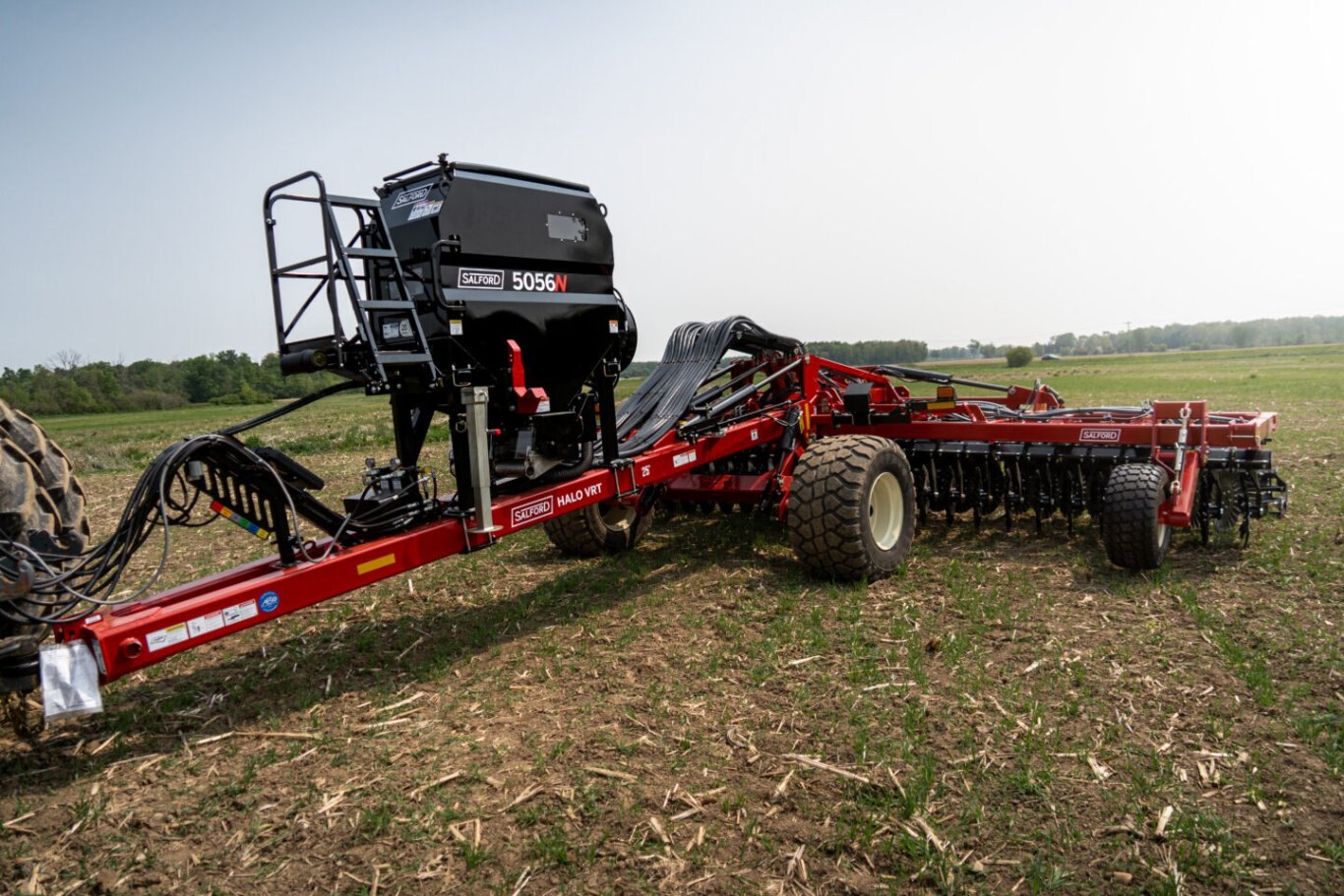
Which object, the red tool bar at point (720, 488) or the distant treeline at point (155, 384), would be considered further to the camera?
the distant treeline at point (155, 384)

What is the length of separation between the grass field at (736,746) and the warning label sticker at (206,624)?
638mm

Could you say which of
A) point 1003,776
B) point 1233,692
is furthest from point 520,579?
point 1233,692

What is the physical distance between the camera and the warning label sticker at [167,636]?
346 cm

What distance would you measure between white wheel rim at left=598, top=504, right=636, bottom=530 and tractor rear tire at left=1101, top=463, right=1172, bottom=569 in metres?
3.59

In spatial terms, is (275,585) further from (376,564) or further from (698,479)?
(698,479)

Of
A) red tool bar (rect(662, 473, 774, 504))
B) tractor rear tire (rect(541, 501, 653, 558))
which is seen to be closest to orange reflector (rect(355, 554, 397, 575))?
tractor rear tire (rect(541, 501, 653, 558))

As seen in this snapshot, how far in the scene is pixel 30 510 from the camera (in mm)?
3660

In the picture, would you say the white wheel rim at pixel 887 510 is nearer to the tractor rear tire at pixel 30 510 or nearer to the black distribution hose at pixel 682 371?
the black distribution hose at pixel 682 371

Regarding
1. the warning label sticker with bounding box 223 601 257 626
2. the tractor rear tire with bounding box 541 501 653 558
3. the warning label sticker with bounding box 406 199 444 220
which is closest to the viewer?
the warning label sticker with bounding box 223 601 257 626

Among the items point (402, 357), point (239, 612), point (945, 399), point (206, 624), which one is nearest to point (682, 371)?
point (945, 399)

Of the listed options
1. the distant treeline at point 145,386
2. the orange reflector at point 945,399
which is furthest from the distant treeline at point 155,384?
the orange reflector at point 945,399

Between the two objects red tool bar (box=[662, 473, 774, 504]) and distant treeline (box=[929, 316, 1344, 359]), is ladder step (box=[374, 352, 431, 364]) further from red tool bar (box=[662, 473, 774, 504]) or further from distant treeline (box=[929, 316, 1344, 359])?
distant treeline (box=[929, 316, 1344, 359])

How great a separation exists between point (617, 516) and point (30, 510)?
13.9 ft

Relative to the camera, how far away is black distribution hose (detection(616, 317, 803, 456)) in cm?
652
